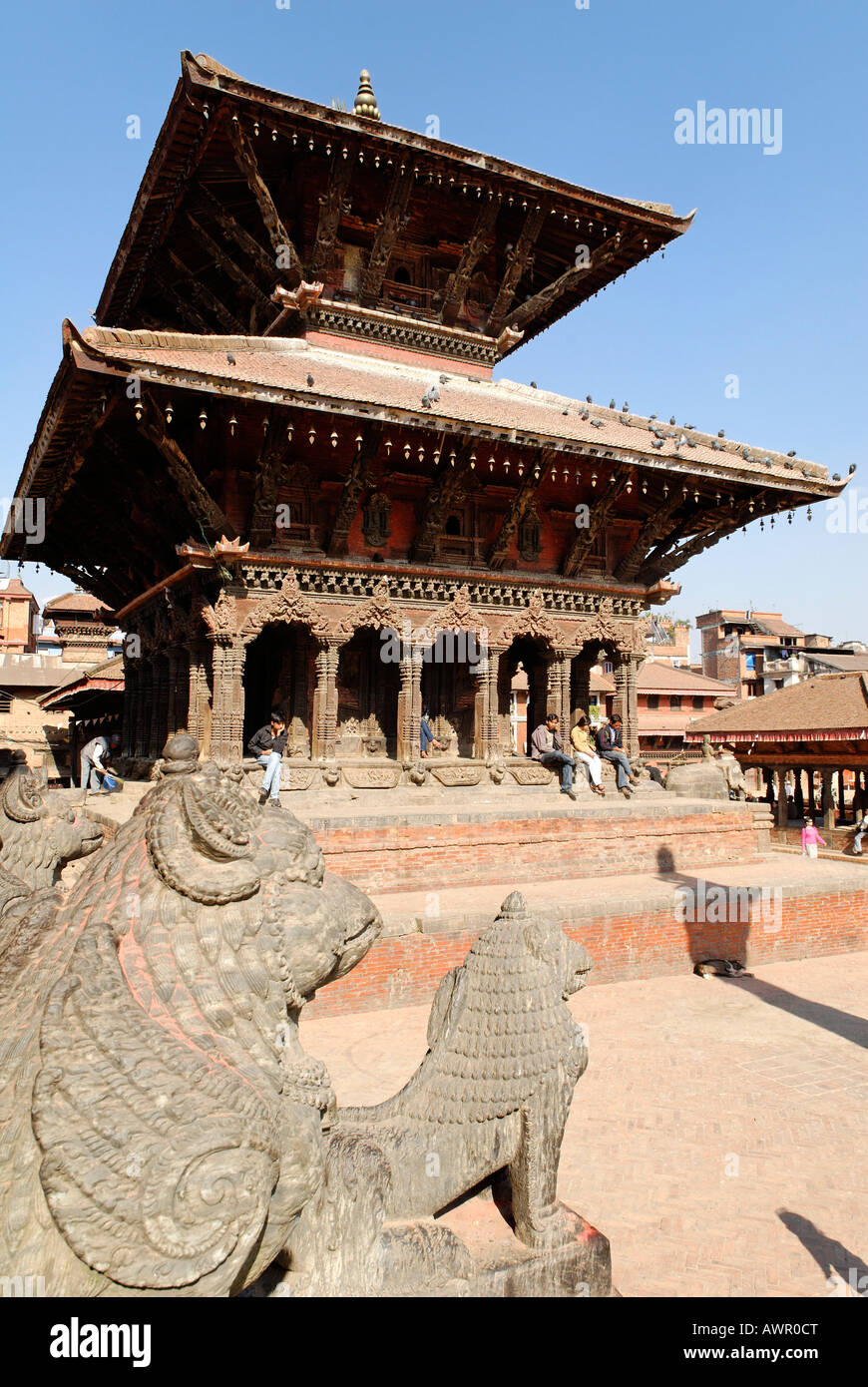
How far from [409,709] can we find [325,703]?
4.86ft

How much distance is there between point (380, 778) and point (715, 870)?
5.38 meters

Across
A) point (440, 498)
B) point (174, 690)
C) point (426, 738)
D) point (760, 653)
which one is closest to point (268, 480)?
point (440, 498)

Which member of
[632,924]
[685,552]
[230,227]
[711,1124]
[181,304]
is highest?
[181,304]

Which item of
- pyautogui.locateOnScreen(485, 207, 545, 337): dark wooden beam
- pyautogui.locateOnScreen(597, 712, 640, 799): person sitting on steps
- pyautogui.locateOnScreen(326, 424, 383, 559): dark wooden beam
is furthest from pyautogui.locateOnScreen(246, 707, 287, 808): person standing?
pyautogui.locateOnScreen(485, 207, 545, 337): dark wooden beam

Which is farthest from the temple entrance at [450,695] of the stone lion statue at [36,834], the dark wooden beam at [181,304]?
the stone lion statue at [36,834]

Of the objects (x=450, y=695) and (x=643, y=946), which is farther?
(x=450, y=695)

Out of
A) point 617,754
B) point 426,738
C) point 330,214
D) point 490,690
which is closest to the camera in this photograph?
point 617,754

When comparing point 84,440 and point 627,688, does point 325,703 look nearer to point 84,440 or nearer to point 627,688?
point 84,440

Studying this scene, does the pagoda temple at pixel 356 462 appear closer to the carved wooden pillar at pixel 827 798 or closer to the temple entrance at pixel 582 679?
the temple entrance at pixel 582 679

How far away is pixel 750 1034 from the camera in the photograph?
741cm

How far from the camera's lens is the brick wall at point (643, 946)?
7.96m

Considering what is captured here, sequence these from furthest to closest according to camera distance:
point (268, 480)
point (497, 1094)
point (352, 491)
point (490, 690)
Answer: point (490, 690), point (352, 491), point (268, 480), point (497, 1094)

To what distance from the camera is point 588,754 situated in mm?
14438

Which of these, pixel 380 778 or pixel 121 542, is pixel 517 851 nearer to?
pixel 380 778
